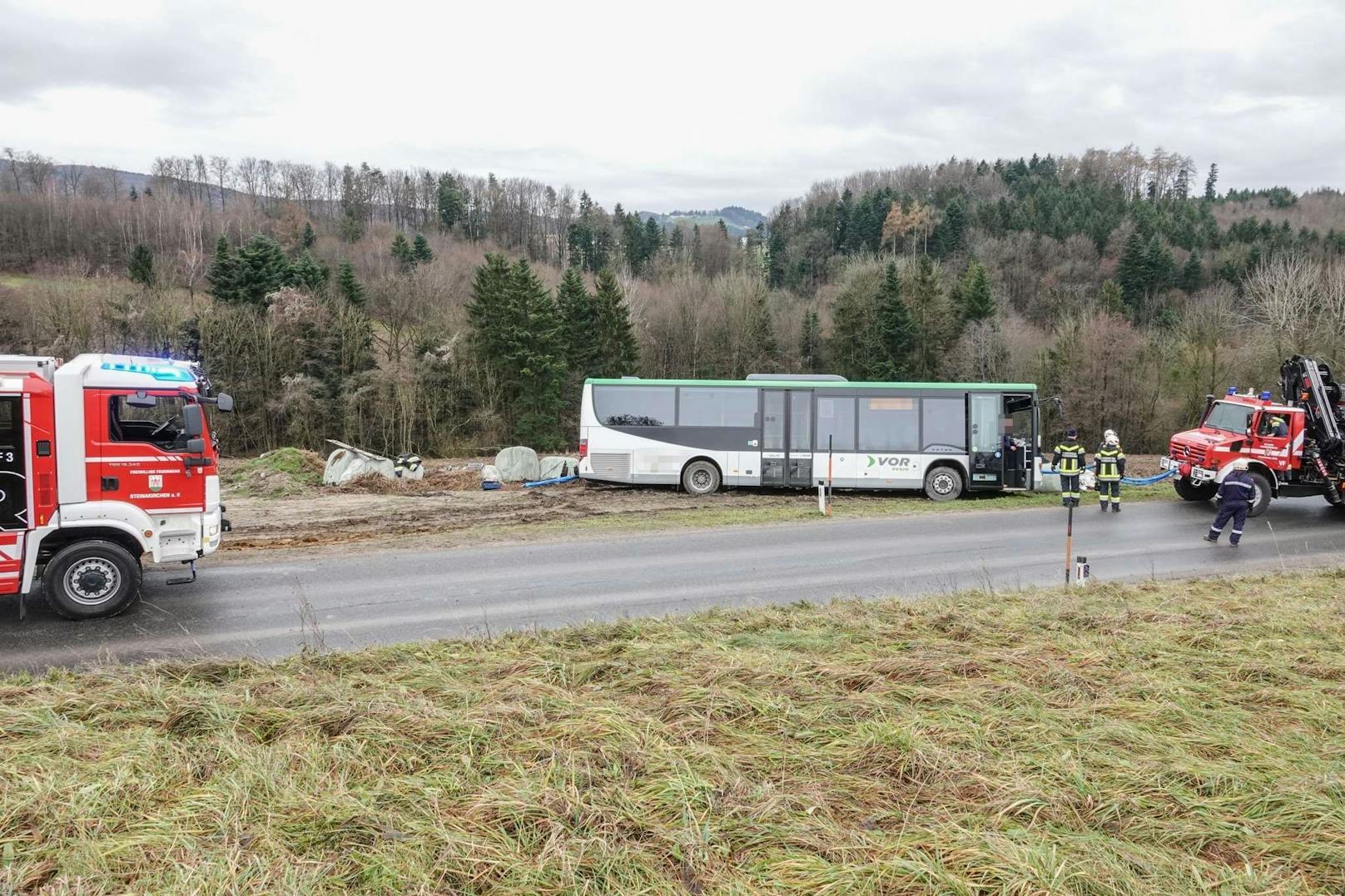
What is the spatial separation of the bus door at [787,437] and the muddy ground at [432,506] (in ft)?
1.83

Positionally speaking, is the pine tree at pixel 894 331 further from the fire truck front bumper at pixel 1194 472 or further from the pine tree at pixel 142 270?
the pine tree at pixel 142 270

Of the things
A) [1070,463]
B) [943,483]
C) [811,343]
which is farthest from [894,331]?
[1070,463]

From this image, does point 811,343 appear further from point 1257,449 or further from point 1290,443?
point 1290,443

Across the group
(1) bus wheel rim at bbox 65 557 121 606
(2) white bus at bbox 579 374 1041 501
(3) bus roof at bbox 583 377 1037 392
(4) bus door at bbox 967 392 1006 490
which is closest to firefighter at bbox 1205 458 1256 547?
(3) bus roof at bbox 583 377 1037 392

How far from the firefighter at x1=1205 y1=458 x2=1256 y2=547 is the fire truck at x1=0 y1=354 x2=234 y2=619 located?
16.3 metres

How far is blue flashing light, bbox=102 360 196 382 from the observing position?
1050 cm

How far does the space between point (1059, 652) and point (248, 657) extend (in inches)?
289

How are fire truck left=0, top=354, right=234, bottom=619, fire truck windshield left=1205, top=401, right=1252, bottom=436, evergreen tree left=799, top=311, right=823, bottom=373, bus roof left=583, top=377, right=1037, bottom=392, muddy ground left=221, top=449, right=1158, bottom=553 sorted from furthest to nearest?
evergreen tree left=799, top=311, right=823, bottom=373 < bus roof left=583, top=377, right=1037, bottom=392 < fire truck windshield left=1205, top=401, right=1252, bottom=436 < muddy ground left=221, top=449, right=1158, bottom=553 < fire truck left=0, top=354, right=234, bottom=619

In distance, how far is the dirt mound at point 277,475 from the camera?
74.4ft

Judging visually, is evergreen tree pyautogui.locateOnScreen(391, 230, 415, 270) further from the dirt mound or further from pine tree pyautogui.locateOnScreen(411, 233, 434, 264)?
the dirt mound

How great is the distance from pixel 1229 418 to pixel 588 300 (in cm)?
3617

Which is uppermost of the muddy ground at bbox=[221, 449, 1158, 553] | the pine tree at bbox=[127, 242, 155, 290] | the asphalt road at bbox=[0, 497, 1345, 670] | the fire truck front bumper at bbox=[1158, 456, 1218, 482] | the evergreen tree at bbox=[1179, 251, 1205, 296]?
the evergreen tree at bbox=[1179, 251, 1205, 296]

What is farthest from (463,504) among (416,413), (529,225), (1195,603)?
(529,225)

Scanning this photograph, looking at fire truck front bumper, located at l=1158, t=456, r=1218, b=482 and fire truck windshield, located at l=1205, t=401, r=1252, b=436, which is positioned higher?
fire truck windshield, located at l=1205, t=401, r=1252, b=436
